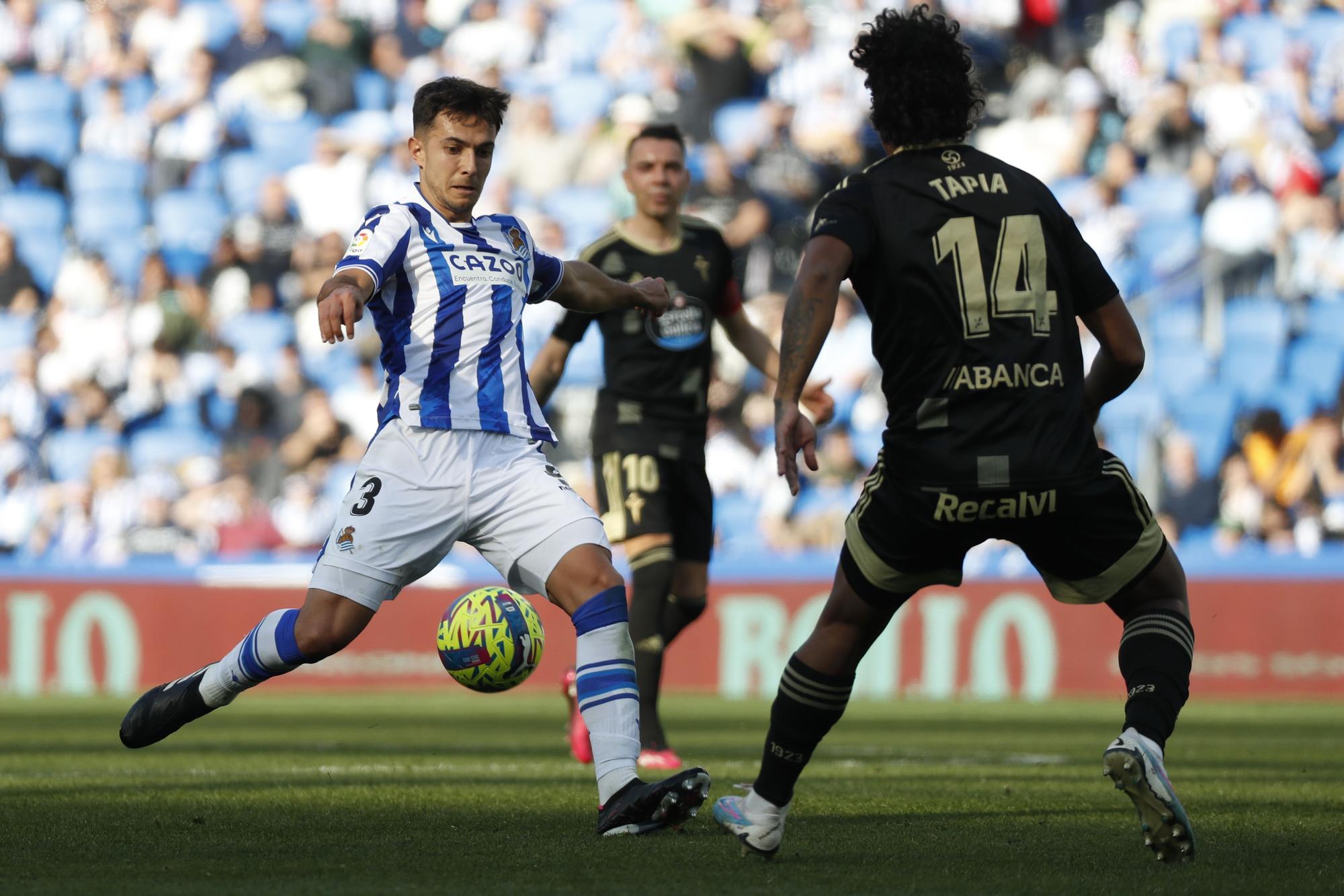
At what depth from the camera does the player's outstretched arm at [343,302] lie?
510 cm

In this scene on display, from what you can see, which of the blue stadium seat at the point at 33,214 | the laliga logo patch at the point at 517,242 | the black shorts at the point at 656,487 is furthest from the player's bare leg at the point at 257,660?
the blue stadium seat at the point at 33,214

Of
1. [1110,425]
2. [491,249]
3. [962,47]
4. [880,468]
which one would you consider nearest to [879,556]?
[880,468]

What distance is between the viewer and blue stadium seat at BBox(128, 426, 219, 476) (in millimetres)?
17828

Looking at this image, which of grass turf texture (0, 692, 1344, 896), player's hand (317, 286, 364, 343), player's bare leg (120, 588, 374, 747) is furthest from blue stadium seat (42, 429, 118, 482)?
player's hand (317, 286, 364, 343)

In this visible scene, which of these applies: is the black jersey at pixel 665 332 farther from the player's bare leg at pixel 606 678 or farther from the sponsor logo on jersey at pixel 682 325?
the player's bare leg at pixel 606 678

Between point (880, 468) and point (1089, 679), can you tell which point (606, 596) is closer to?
point (880, 468)

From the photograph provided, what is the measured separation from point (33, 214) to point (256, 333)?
3.47 meters

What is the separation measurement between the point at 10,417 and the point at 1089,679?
33.6ft

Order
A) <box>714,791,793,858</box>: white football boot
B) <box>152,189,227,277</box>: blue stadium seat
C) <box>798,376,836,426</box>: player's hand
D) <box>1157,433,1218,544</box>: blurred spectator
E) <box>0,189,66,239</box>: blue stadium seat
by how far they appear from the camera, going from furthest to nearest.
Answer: <box>0,189,66,239</box>: blue stadium seat
<box>152,189,227,277</box>: blue stadium seat
<box>1157,433,1218,544</box>: blurred spectator
<box>798,376,836,426</box>: player's hand
<box>714,791,793,858</box>: white football boot

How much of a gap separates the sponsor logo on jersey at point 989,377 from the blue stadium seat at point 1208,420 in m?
11.6

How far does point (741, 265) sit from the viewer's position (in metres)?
17.6

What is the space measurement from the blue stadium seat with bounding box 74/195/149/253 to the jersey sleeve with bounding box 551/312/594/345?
40.7ft

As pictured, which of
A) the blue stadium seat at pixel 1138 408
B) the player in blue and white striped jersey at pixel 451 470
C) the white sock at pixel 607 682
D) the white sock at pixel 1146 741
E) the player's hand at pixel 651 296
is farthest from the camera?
the blue stadium seat at pixel 1138 408

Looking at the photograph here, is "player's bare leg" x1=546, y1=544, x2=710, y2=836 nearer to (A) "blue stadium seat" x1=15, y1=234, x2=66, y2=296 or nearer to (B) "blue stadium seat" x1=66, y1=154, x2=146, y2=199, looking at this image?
(A) "blue stadium seat" x1=15, y1=234, x2=66, y2=296
